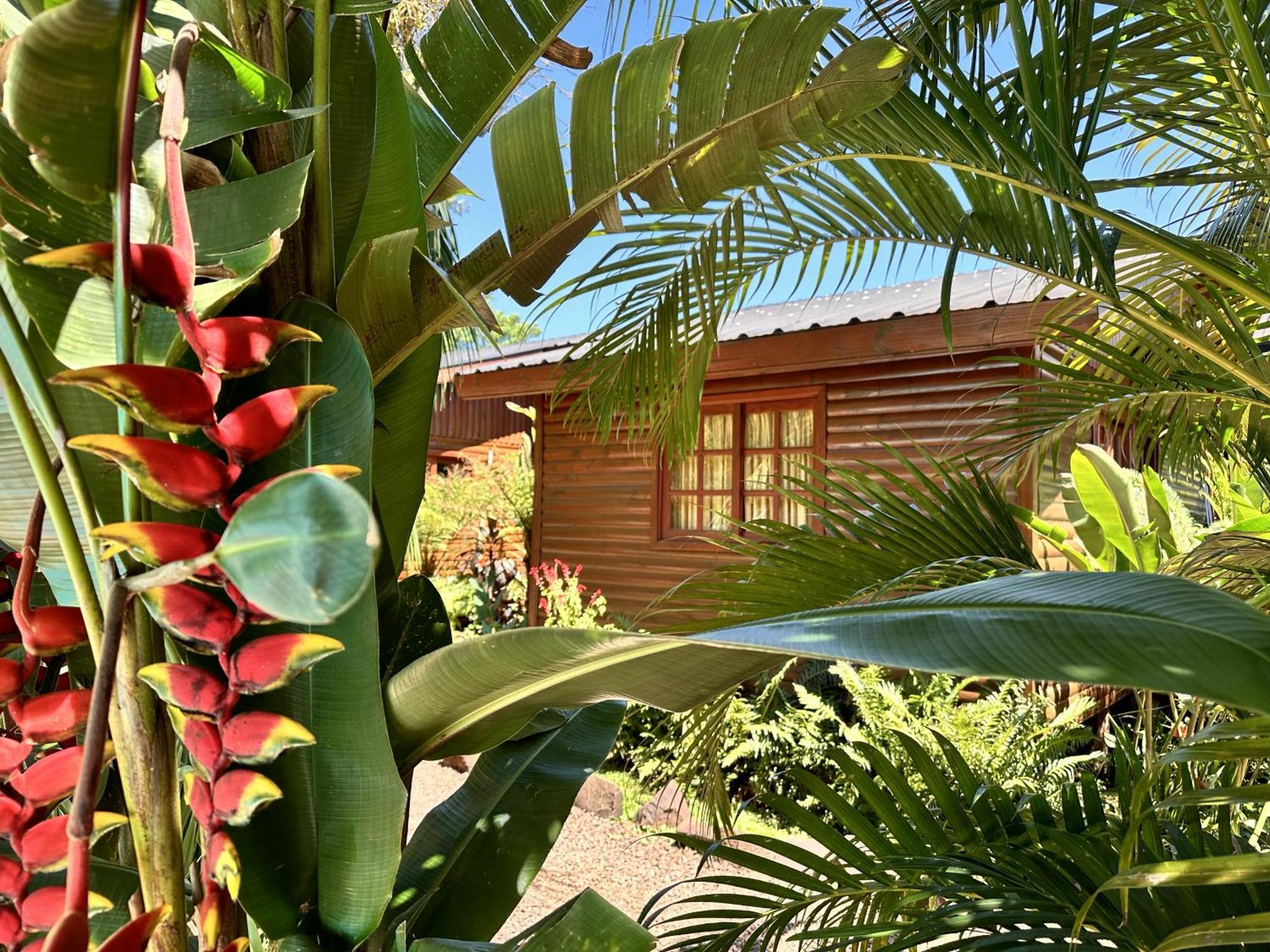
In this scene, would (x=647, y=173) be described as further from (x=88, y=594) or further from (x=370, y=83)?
(x=88, y=594)

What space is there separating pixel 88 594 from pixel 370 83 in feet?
1.73

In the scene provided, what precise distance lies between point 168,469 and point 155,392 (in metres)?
0.03

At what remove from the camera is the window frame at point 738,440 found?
23.5 ft

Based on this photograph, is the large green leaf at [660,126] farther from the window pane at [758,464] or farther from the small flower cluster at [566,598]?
the window pane at [758,464]

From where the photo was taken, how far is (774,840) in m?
1.71

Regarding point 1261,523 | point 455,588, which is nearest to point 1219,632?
point 1261,523

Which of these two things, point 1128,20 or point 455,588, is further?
point 455,588

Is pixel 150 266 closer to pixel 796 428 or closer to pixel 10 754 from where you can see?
pixel 10 754

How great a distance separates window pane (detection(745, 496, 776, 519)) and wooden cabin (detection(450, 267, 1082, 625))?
12mm

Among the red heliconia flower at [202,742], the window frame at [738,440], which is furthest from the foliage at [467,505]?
the red heliconia flower at [202,742]

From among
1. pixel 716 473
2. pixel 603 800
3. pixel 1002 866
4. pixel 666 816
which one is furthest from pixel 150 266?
pixel 716 473

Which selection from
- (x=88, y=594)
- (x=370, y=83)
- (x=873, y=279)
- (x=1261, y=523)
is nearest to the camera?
(x=88, y=594)

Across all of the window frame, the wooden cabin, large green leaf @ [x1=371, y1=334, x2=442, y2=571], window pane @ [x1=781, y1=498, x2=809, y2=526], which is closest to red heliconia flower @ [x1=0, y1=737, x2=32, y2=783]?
large green leaf @ [x1=371, y1=334, x2=442, y2=571]

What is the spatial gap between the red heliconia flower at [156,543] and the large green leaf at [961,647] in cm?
19
